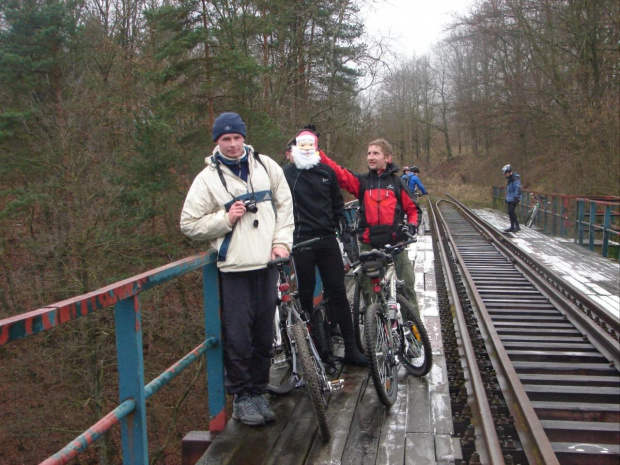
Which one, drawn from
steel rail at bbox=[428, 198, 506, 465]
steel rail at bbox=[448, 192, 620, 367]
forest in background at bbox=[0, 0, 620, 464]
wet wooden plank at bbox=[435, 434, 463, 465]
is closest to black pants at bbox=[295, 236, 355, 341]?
steel rail at bbox=[428, 198, 506, 465]

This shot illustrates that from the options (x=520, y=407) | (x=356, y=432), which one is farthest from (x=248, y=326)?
(x=520, y=407)

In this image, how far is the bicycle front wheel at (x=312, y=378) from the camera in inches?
132

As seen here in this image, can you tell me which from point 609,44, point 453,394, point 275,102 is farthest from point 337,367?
point 609,44

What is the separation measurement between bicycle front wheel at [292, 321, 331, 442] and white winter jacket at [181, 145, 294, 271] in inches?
19.4

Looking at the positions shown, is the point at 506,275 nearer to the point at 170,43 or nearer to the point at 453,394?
the point at 453,394

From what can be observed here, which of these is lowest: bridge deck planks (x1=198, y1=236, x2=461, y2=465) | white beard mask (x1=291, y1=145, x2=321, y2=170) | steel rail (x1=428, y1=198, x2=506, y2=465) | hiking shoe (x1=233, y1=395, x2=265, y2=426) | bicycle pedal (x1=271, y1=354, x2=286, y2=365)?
steel rail (x1=428, y1=198, x2=506, y2=465)

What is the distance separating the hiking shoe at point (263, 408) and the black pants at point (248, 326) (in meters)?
0.04

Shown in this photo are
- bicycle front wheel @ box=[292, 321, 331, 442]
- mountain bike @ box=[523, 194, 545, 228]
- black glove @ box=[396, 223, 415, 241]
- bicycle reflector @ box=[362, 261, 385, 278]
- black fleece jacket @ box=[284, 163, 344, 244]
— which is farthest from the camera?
mountain bike @ box=[523, 194, 545, 228]

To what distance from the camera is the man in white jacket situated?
11.3 feet

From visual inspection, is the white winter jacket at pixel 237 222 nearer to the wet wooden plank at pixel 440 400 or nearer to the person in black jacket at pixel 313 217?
the person in black jacket at pixel 313 217

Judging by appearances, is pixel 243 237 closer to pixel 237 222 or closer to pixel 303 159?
pixel 237 222

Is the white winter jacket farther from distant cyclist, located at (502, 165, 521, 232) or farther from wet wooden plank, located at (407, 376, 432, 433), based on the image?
distant cyclist, located at (502, 165, 521, 232)

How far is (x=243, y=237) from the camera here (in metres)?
3.49

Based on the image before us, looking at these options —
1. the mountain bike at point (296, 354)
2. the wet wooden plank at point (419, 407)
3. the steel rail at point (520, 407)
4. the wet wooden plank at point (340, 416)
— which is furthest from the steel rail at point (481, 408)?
the mountain bike at point (296, 354)
